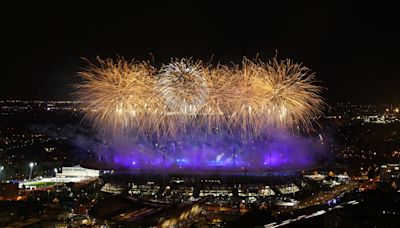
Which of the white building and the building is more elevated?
the white building

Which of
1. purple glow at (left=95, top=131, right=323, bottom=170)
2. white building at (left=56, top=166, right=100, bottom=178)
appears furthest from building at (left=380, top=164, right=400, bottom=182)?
white building at (left=56, top=166, right=100, bottom=178)

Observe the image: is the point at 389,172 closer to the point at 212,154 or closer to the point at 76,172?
the point at 212,154

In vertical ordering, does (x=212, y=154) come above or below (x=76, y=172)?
above

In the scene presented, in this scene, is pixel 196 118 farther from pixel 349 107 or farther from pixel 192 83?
pixel 349 107

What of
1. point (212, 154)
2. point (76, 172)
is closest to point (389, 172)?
point (212, 154)

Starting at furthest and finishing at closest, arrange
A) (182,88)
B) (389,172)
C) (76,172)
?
(76,172)
(389,172)
(182,88)

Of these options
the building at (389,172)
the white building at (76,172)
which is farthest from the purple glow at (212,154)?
the building at (389,172)

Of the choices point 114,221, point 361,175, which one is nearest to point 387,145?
point 361,175

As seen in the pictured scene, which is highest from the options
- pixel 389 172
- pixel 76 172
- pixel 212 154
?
pixel 212 154

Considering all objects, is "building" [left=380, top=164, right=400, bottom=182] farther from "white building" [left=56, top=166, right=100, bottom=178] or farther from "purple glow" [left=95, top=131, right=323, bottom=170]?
"white building" [left=56, top=166, right=100, bottom=178]

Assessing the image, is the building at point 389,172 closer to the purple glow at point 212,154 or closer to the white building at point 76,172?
the purple glow at point 212,154

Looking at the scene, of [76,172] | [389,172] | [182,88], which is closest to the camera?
[182,88]
